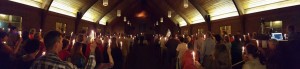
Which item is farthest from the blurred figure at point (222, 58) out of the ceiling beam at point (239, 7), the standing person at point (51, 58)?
the ceiling beam at point (239, 7)

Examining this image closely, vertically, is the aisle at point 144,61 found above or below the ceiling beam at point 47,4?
below

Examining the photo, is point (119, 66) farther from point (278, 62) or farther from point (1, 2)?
point (1, 2)

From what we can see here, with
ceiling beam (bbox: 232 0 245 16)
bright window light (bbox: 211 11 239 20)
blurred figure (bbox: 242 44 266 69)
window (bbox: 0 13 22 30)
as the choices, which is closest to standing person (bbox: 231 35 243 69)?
blurred figure (bbox: 242 44 266 69)

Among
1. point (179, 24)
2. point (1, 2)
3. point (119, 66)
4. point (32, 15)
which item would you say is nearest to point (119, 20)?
point (179, 24)

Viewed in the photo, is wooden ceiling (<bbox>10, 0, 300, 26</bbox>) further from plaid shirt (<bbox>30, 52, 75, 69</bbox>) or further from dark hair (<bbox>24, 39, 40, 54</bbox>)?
plaid shirt (<bbox>30, 52, 75, 69</bbox>)

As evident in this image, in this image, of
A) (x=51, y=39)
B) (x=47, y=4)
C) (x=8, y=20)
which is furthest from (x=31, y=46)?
(x=47, y=4)

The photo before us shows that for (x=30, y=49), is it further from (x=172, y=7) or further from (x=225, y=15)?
(x=172, y=7)

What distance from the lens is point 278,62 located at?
5.18 meters

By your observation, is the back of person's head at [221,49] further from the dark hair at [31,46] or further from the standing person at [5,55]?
the standing person at [5,55]

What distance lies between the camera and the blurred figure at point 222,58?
20.2 feet

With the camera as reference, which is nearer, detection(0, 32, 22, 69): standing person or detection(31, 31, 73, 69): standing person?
detection(31, 31, 73, 69): standing person

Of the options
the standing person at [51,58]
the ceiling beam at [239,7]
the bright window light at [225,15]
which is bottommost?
the standing person at [51,58]

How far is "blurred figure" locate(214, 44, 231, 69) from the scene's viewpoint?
614cm

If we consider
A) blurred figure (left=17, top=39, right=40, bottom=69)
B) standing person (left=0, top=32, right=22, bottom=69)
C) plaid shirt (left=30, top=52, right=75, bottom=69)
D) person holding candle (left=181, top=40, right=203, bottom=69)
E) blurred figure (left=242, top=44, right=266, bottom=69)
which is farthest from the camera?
person holding candle (left=181, top=40, right=203, bottom=69)
